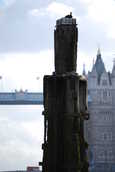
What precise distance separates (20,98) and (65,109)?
11909cm

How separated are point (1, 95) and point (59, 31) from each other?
119679 millimetres

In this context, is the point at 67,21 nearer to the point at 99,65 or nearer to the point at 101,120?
the point at 101,120

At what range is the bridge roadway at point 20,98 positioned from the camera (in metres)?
126

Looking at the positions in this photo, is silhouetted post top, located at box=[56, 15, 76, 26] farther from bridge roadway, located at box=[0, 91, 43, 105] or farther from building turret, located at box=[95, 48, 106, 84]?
bridge roadway, located at box=[0, 91, 43, 105]

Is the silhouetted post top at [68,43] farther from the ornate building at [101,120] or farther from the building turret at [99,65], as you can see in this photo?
the building turret at [99,65]

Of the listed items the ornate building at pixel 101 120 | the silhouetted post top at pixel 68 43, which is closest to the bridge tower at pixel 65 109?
the silhouetted post top at pixel 68 43

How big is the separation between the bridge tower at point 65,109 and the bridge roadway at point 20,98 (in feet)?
386

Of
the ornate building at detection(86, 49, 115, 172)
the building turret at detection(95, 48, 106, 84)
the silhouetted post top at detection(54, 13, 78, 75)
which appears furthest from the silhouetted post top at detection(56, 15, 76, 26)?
the building turret at detection(95, 48, 106, 84)

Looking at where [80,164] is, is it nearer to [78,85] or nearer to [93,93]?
[78,85]

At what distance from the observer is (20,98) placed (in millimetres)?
126062

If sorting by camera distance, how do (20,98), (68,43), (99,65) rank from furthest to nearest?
(20,98)
(99,65)
(68,43)

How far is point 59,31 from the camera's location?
7449 mm

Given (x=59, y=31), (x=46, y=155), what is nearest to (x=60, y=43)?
(x=59, y=31)

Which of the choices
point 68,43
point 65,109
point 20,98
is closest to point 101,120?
point 20,98
